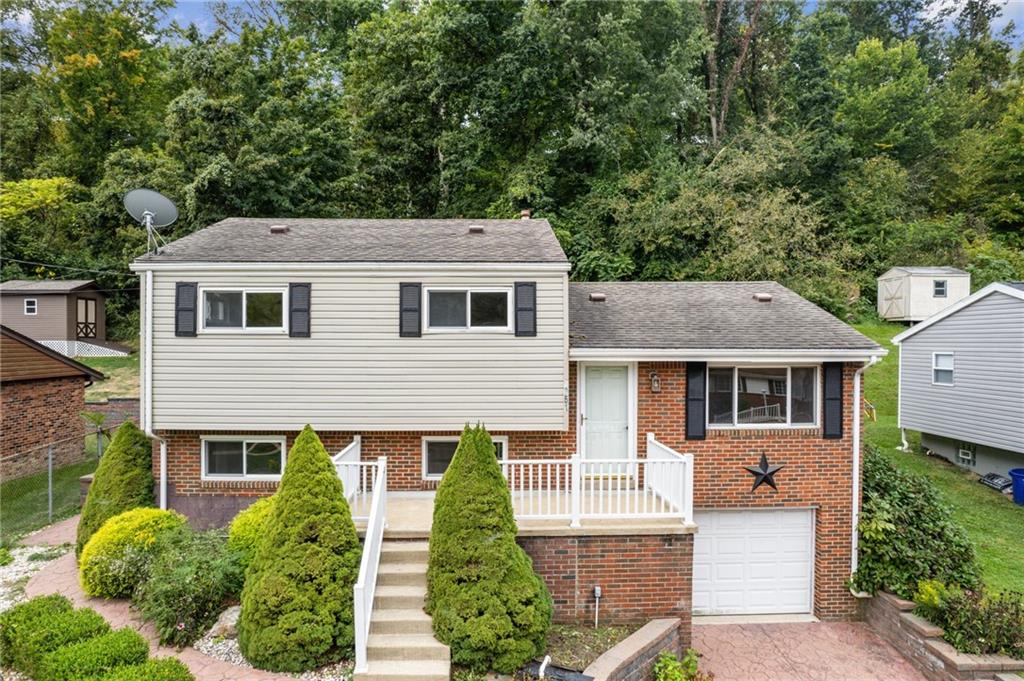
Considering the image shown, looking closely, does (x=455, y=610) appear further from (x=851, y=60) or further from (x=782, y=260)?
(x=851, y=60)

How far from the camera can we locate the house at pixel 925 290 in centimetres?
2108

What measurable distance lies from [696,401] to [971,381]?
9435mm

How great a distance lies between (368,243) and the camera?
9.65 m

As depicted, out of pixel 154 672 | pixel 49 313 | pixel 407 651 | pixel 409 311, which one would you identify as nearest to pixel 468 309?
pixel 409 311

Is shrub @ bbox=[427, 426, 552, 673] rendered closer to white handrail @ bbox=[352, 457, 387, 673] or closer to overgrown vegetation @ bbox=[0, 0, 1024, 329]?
white handrail @ bbox=[352, 457, 387, 673]

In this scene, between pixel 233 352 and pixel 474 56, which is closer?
pixel 233 352

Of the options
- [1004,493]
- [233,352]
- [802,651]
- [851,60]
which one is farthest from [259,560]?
[851,60]

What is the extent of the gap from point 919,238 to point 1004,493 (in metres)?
15.2

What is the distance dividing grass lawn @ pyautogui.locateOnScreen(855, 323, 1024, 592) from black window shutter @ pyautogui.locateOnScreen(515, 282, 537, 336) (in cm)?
805

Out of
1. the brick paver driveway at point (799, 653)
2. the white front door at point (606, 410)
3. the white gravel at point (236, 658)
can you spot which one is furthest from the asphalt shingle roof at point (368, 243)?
the brick paver driveway at point (799, 653)

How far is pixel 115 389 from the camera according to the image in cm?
1998

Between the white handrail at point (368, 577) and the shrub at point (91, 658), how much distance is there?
2206mm

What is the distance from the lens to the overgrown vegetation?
19969mm

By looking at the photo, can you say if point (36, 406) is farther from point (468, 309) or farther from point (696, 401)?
point (696, 401)
